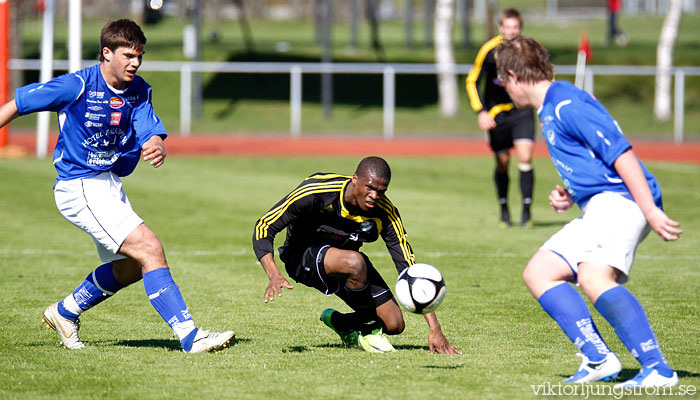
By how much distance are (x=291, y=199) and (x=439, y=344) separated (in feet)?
3.86

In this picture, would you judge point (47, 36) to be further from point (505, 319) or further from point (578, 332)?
point (578, 332)

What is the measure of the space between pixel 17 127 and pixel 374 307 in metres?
23.6

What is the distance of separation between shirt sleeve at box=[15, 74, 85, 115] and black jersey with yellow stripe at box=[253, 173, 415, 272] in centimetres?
126

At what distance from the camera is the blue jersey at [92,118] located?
207 inches

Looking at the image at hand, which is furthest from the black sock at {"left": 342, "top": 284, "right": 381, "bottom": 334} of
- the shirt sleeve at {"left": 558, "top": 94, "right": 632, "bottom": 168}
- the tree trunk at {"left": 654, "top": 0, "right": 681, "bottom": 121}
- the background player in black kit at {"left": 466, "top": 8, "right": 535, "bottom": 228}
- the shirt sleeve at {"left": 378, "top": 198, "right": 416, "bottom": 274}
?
the tree trunk at {"left": 654, "top": 0, "right": 681, "bottom": 121}

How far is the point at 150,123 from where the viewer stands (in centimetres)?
541

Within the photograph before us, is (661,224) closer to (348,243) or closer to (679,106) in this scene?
(348,243)

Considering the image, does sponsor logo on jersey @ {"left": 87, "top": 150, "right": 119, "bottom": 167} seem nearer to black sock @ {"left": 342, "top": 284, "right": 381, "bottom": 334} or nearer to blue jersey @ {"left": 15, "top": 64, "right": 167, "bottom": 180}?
blue jersey @ {"left": 15, "top": 64, "right": 167, "bottom": 180}

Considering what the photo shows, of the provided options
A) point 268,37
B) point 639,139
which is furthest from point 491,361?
point 268,37

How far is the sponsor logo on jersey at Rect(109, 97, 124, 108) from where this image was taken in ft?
17.6

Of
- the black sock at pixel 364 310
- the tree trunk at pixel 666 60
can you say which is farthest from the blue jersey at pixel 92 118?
the tree trunk at pixel 666 60

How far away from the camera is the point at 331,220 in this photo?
5668 millimetres

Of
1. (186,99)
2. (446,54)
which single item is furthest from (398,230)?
(446,54)

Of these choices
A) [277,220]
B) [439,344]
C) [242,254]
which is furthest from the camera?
[242,254]
